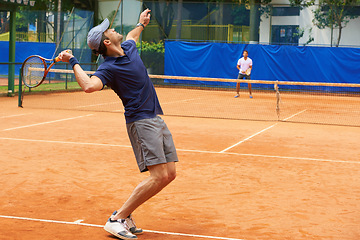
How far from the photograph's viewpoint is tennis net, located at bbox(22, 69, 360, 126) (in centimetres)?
1521

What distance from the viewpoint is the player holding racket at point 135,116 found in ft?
15.3

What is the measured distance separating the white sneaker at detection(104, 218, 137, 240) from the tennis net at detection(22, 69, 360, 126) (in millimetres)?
9728

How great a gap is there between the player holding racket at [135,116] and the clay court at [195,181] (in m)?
0.28

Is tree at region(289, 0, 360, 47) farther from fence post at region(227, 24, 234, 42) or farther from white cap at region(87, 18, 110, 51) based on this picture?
white cap at region(87, 18, 110, 51)

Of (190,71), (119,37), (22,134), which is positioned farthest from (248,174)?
(190,71)

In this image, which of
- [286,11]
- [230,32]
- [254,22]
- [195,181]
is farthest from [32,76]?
[286,11]

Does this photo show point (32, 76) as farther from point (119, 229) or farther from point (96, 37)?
point (119, 229)

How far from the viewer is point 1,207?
18.6 ft

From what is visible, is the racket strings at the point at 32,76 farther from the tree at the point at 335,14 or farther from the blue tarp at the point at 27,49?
the tree at the point at 335,14

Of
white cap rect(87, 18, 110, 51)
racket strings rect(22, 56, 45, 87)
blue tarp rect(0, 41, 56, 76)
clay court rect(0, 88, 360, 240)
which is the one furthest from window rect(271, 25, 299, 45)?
white cap rect(87, 18, 110, 51)

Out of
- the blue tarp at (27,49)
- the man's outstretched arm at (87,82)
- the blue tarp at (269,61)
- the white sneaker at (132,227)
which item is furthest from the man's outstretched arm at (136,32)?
the blue tarp at (27,49)

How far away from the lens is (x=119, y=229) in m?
4.70

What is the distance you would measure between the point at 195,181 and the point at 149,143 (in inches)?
96.4

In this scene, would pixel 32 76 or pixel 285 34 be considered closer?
pixel 32 76
